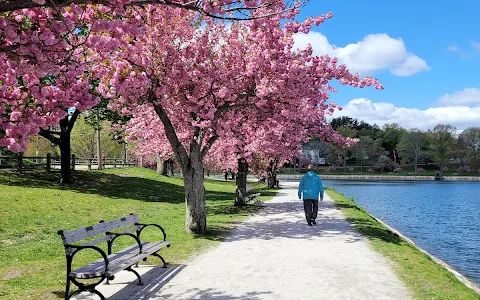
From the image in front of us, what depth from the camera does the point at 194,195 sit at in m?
13.7

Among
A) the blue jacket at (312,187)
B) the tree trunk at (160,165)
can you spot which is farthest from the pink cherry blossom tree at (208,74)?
the tree trunk at (160,165)

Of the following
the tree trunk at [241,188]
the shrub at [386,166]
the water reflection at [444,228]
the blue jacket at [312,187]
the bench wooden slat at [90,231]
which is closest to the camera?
the bench wooden slat at [90,231]

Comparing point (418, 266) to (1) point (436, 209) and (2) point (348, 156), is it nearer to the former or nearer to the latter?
(1) point (436, 209)

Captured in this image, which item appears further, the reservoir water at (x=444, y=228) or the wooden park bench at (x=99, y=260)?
the reservoir water at (x=444, y=228)

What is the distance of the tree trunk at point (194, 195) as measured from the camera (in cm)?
1368

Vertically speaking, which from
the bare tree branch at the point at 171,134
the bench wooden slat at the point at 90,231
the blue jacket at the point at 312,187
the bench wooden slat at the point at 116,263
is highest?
the bare tree branch at the point at 171,134

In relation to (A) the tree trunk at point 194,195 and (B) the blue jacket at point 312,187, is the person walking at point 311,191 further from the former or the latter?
(A) the tree trunk at point 194,195

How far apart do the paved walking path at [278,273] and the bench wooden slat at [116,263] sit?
473 millimetres

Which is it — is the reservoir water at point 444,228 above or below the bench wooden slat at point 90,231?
below

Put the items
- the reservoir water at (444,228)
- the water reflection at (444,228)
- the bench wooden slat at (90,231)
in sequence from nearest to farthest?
the bench wooden slat at (90,231), the reservoir water at (444,228), the water reflection at (444,228)

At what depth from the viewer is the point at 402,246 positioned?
12172 millimetres

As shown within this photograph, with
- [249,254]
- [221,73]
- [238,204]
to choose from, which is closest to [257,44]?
[221,73]

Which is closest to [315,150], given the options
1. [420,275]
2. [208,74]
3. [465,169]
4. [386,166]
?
[386,166]

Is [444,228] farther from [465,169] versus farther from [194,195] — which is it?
[465,169]
